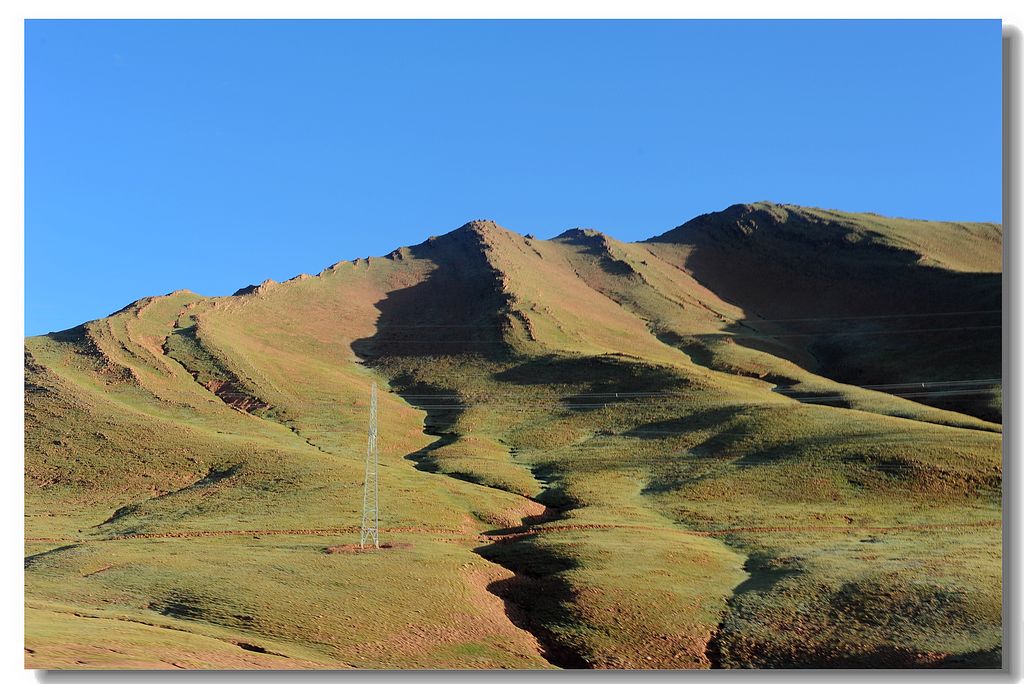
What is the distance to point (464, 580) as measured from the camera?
53.2m

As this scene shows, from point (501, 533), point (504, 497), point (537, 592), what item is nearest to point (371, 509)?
point (501, 533)

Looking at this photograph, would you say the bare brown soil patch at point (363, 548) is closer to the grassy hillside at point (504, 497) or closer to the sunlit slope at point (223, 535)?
the sunlit slope at point (223, 535)

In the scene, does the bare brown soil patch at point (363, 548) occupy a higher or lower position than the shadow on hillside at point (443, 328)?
lower

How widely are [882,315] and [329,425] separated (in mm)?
139122

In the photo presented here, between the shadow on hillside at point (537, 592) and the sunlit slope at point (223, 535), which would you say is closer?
the sunlit slope at point (223, 535)

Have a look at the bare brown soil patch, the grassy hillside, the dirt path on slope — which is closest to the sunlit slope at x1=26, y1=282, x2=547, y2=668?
the grassy hillside

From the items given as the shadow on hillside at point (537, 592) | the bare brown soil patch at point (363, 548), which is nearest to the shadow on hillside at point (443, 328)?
the shadow on hillside at point (537, 592)

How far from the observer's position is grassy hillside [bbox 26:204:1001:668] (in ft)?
145

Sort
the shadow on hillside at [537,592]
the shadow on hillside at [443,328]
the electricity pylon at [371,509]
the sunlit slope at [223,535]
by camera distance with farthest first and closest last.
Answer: the shadow on hillside at [443,328], the electricity pylon at [371,509], the shadow on hillside at [537,592], the sunlit slope at [223,535]

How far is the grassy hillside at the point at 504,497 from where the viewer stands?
145 ft

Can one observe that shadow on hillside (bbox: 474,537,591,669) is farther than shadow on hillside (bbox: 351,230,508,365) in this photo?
No

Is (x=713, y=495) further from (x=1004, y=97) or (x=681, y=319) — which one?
(x=681, y=319)

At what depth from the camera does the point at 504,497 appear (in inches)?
3246

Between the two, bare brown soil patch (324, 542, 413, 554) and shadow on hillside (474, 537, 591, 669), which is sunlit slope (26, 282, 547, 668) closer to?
bare brown soil patch (324, 542, 413, 554)
